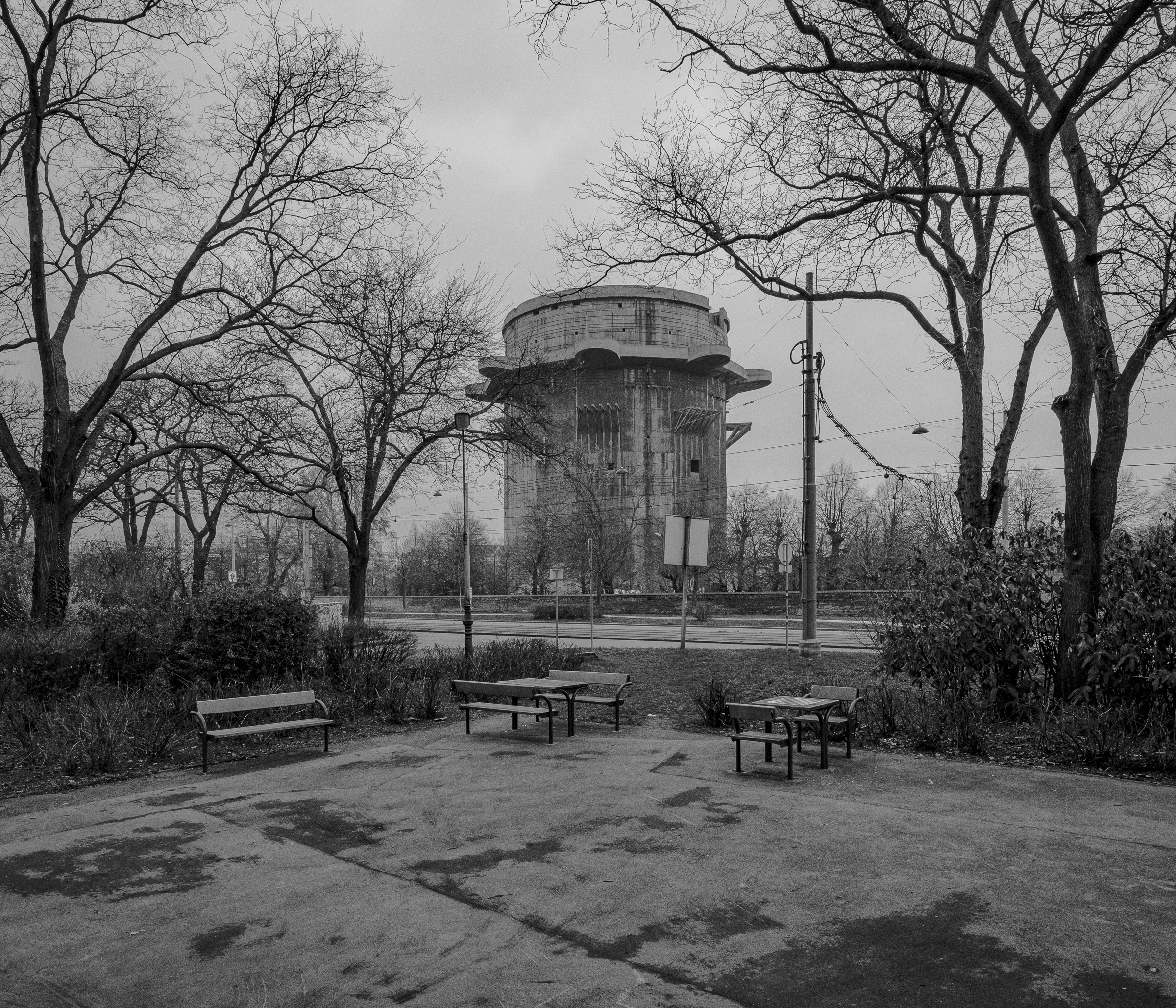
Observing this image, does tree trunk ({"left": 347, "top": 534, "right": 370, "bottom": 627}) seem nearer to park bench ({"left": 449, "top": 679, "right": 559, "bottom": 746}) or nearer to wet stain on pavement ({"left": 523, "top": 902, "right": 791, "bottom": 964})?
park bench ({"left": 449, "top": 679, "right": 559, "bottom": 746})

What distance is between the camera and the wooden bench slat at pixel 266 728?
9201mm

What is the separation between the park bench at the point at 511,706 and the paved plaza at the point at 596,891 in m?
1.78

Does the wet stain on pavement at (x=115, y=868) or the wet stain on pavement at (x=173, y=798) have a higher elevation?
the wet stain on pavement at (x=115, y=868)

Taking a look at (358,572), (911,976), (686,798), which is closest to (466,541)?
(358,572)

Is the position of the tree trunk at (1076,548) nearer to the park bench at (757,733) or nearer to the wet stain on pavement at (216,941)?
the park bench at (757,733)

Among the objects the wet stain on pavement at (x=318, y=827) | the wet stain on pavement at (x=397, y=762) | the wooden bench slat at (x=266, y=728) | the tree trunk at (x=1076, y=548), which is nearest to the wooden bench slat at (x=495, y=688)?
the wet stain on pavement at (x=397, y=762)

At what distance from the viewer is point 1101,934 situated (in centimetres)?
468

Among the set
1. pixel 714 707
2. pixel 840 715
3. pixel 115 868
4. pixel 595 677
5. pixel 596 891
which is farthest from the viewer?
pixel 595 677

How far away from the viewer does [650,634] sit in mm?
31797

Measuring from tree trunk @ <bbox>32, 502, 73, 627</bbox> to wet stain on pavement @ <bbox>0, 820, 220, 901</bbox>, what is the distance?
11273mm

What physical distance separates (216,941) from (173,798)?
3.60 metres

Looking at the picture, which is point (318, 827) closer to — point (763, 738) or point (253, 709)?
point (253, 709)

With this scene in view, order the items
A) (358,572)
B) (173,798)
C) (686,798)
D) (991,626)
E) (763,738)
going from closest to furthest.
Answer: (686,798)
(173,798)
(763,738)
(991,626)
(358,572)

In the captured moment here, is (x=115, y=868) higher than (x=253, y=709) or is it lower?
lower
